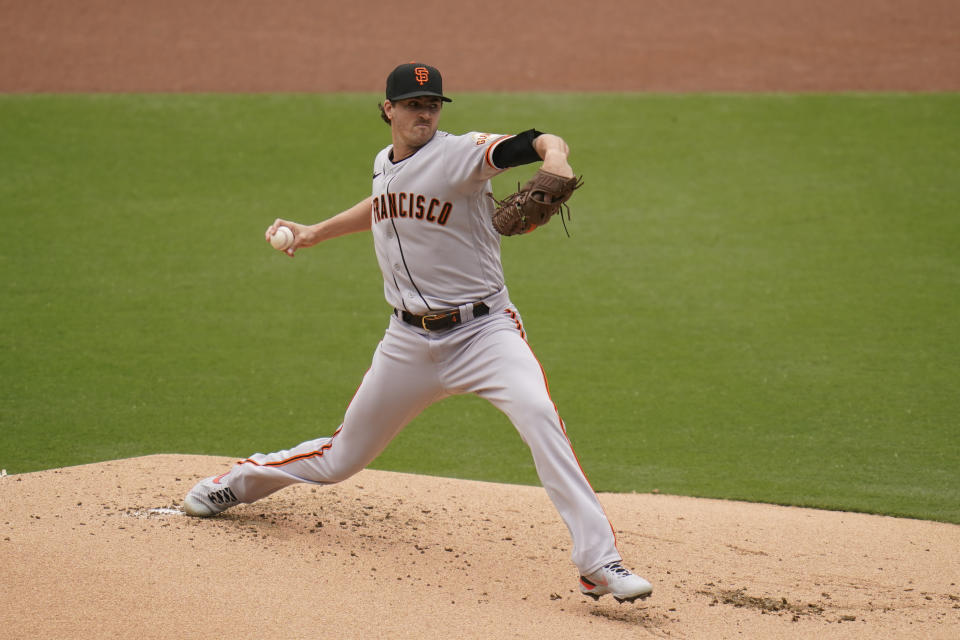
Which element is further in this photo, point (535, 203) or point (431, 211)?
point (431, 211)

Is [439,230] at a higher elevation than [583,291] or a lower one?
higher

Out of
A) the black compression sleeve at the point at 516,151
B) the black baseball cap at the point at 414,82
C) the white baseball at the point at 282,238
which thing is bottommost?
the white baseball at the point at 282,238

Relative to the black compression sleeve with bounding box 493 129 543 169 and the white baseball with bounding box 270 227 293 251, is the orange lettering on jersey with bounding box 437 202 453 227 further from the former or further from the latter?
the white baseball with bounding box 270 227 293 251

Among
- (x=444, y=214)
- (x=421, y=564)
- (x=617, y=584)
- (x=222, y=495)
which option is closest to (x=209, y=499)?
(x=222, y=495)

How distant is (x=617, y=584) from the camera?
3.59 meters

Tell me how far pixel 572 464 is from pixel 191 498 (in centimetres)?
178

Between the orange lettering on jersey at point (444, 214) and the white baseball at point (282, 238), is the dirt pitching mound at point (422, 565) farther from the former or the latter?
the orange lettering on jersey at point (444, 214)

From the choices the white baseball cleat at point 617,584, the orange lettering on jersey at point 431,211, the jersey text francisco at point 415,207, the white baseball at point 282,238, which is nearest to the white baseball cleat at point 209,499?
the white baseball at point 282,238

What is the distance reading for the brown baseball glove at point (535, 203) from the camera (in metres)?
3.37

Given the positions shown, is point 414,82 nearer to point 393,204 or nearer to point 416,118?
point 416,118

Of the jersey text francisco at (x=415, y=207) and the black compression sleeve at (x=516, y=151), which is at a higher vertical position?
the black compression sleeve at (x=516, y=151)

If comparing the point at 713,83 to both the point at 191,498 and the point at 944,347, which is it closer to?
the point at 944,347

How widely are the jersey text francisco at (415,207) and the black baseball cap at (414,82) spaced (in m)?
0.39

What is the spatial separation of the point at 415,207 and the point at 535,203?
73 cm
